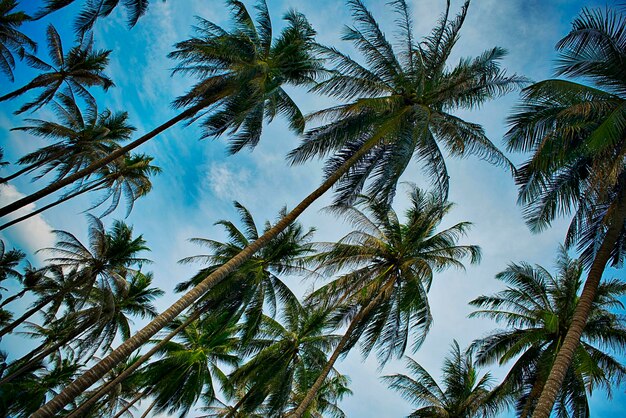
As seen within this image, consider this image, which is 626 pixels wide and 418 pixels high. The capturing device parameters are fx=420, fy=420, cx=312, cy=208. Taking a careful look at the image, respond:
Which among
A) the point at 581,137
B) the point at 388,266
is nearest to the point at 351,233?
the point at 388,266

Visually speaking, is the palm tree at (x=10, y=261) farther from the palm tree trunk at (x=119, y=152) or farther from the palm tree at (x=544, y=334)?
the palm tree at (x=544, y=334)

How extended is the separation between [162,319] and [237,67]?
8862mm

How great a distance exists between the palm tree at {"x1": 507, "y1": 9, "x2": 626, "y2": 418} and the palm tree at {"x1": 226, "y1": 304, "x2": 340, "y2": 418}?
1067 cm

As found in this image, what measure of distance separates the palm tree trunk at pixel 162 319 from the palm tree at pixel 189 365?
861 cm

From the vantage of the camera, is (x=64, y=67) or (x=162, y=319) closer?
(x=162, y=319)

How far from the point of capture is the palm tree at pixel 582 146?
9297 millimetres

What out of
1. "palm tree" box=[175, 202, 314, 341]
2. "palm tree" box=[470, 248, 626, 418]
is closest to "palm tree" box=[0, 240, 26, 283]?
"palm tree" box=[175, 202, 314, 341]

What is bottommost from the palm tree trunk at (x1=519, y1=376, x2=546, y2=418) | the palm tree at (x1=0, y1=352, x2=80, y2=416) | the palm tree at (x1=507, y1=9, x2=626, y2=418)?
the palm tree at (x1=0, y1=352, x2=80, y2=416)

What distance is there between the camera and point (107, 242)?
73.8 ft

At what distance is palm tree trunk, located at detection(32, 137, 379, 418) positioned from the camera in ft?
26.4

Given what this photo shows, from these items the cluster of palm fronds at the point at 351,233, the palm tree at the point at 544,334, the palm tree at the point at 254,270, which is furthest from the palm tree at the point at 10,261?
the palm tree at the point at 544,334

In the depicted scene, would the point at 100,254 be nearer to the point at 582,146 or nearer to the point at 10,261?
the point at 10,261

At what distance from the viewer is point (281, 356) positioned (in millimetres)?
20859

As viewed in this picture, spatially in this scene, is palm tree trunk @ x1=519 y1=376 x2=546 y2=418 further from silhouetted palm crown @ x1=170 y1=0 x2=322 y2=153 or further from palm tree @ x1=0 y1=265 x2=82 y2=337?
palm tree @ x1=0 y1=265 x2=82 y2=337
